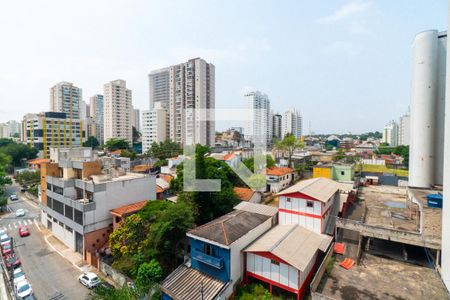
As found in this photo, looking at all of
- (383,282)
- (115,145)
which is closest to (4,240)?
(383,282)

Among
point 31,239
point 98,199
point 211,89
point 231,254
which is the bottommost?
point 31,239

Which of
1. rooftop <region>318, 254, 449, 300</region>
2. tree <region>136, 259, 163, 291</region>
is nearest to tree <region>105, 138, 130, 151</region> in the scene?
tree <region>136, 259, 163, 291</region>

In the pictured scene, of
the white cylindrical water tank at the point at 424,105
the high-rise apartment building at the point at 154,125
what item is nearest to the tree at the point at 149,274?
the white cylindrical water tank at the point at 424,105

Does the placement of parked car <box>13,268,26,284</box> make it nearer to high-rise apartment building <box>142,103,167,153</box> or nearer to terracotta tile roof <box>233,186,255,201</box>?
terracotta tile roof <box>233,186,255,201</box>

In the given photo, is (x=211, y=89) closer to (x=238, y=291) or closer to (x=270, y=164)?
(x=270, y=164)

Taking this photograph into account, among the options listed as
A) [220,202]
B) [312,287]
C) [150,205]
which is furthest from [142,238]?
[312,287]

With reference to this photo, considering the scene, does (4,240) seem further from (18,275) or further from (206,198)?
(206,198)
